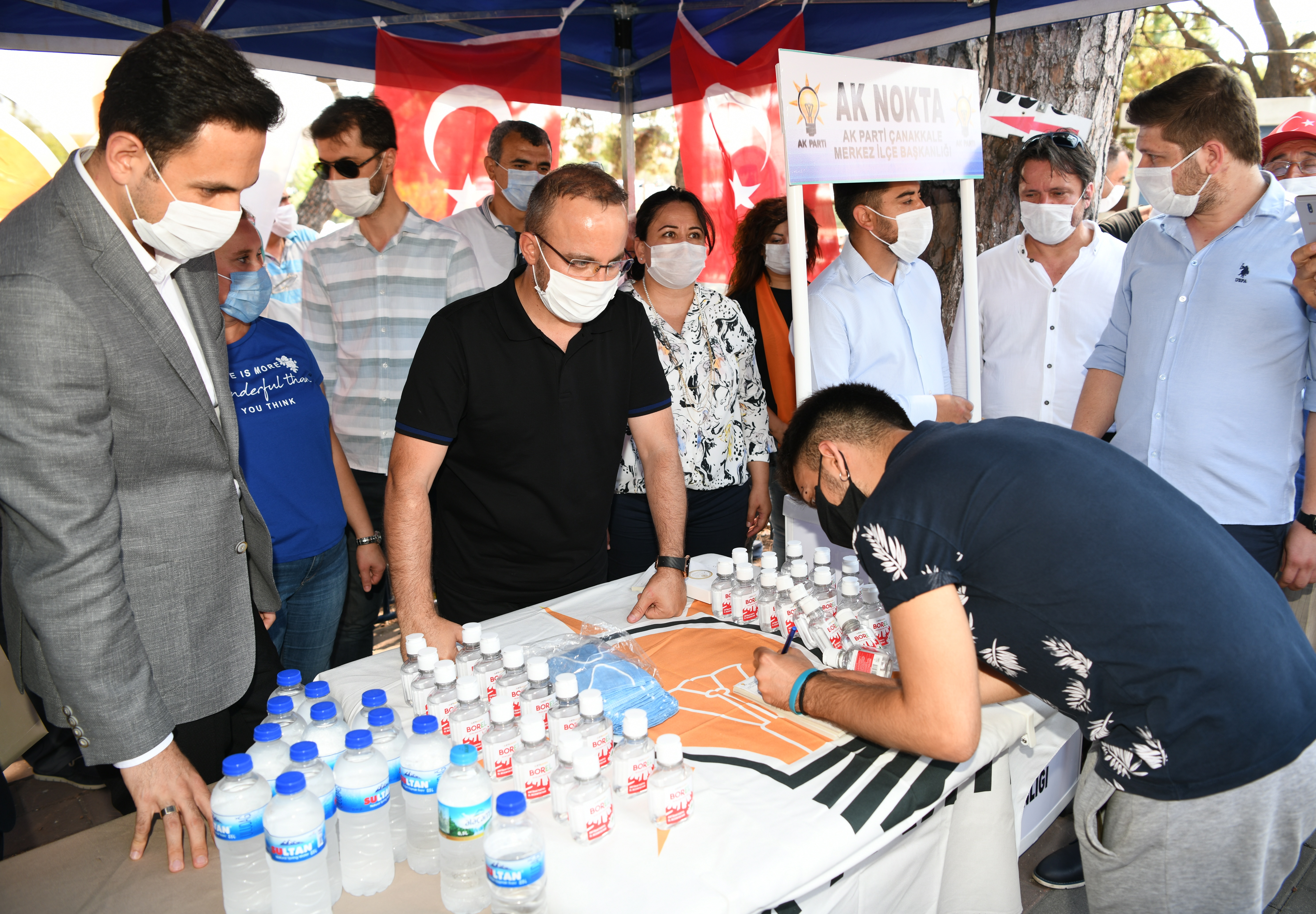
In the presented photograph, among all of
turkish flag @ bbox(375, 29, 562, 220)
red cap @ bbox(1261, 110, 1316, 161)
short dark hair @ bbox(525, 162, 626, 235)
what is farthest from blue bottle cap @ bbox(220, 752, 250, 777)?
red cap @ bbox(1261, 110, 1316, 161)

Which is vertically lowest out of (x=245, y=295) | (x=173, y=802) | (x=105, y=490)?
(x=173, y=802)

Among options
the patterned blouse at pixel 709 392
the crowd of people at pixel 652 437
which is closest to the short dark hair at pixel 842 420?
the crowd of people at pixel 652 437

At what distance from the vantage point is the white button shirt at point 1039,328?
3072 mm

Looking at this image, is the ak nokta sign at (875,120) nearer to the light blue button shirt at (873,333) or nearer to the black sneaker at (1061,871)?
the light blue button shirt at (873,333)

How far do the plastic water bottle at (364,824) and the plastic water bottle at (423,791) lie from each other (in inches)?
1.8

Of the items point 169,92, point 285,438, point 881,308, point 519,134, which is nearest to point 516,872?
point 169,92

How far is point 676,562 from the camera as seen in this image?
219 centimetres

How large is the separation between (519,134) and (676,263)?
129 centimetres

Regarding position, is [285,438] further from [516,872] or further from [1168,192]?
[1168,192]

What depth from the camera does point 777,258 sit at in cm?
353

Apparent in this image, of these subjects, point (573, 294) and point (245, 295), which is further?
point (245, 295)

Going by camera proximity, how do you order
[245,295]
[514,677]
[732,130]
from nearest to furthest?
[514,677] → [245,295] → [732,130]

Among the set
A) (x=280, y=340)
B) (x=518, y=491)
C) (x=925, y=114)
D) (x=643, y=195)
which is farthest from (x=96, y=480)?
(x=643, y=195)

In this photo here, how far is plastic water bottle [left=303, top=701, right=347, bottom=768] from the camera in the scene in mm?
1339
